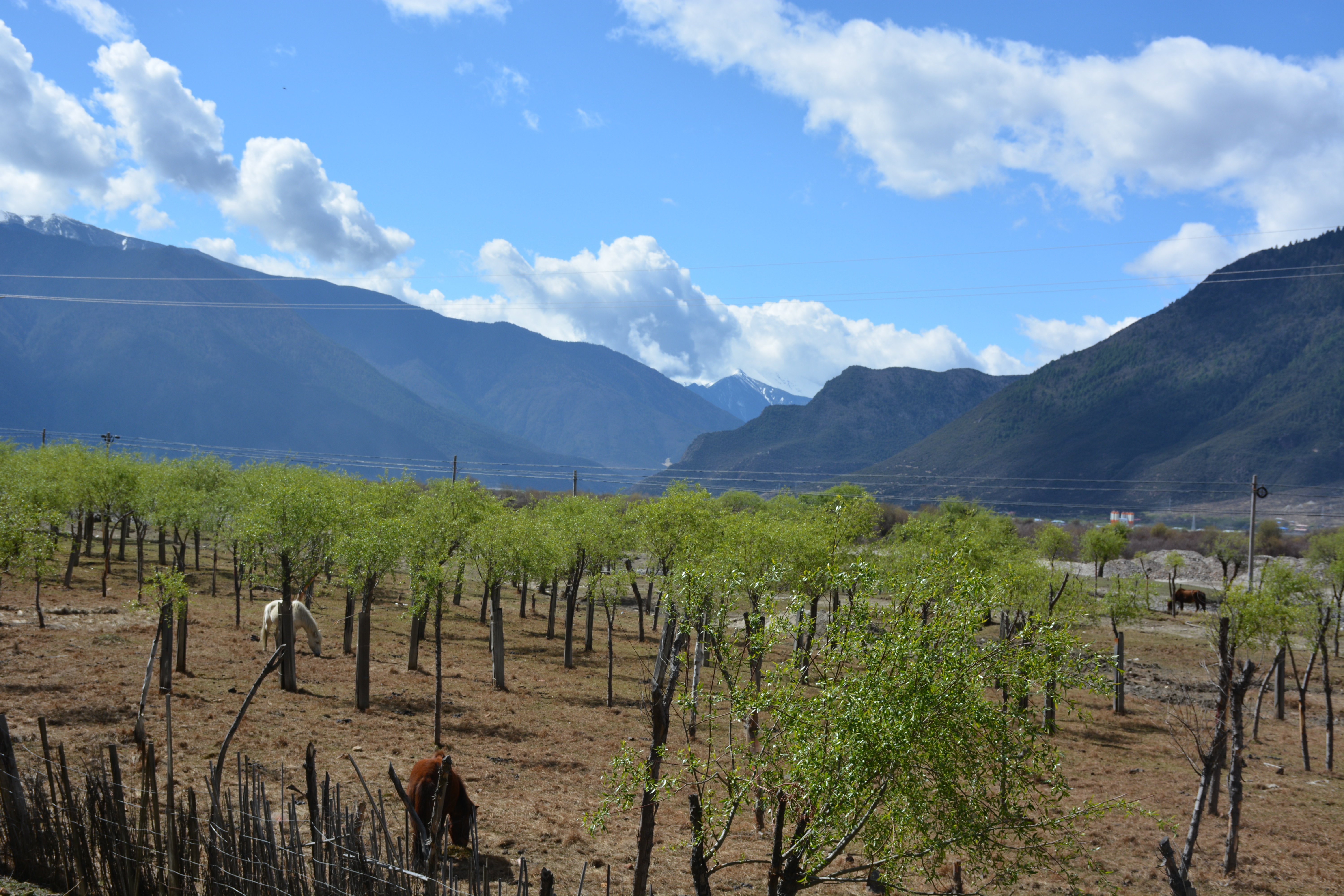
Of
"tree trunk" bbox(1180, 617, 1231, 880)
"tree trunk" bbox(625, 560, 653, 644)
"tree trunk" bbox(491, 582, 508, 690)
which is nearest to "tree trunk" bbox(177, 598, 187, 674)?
"tree trunk" bbox(491, 582, 508, 690)

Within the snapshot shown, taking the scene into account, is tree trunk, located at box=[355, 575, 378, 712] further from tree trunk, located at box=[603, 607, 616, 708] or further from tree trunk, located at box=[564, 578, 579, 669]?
tree trunk, located at box=[564, 578, 579, 669]

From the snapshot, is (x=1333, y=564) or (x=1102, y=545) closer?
(x=1333, y=564)

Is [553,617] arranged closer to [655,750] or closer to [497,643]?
[497,643]

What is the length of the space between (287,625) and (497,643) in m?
7.36

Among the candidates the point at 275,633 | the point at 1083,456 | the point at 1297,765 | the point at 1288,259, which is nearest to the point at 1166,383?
the point at 1083,456

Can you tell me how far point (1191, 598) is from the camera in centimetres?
6581

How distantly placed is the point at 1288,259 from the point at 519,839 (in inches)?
9219

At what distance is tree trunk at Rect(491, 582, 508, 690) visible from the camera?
28.2 metres

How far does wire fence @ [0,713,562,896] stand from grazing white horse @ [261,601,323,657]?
17.9 metres

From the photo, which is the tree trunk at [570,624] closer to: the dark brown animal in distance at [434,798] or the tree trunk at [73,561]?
the dark brown animal in distance at [434,798]

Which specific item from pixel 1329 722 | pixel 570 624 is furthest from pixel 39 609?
pixel 1329 722

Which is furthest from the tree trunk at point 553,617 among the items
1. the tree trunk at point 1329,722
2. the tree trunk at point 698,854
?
the tree trunk at point 698,854

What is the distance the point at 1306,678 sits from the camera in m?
23.8

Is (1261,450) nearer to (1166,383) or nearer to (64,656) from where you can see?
(1166,383)
